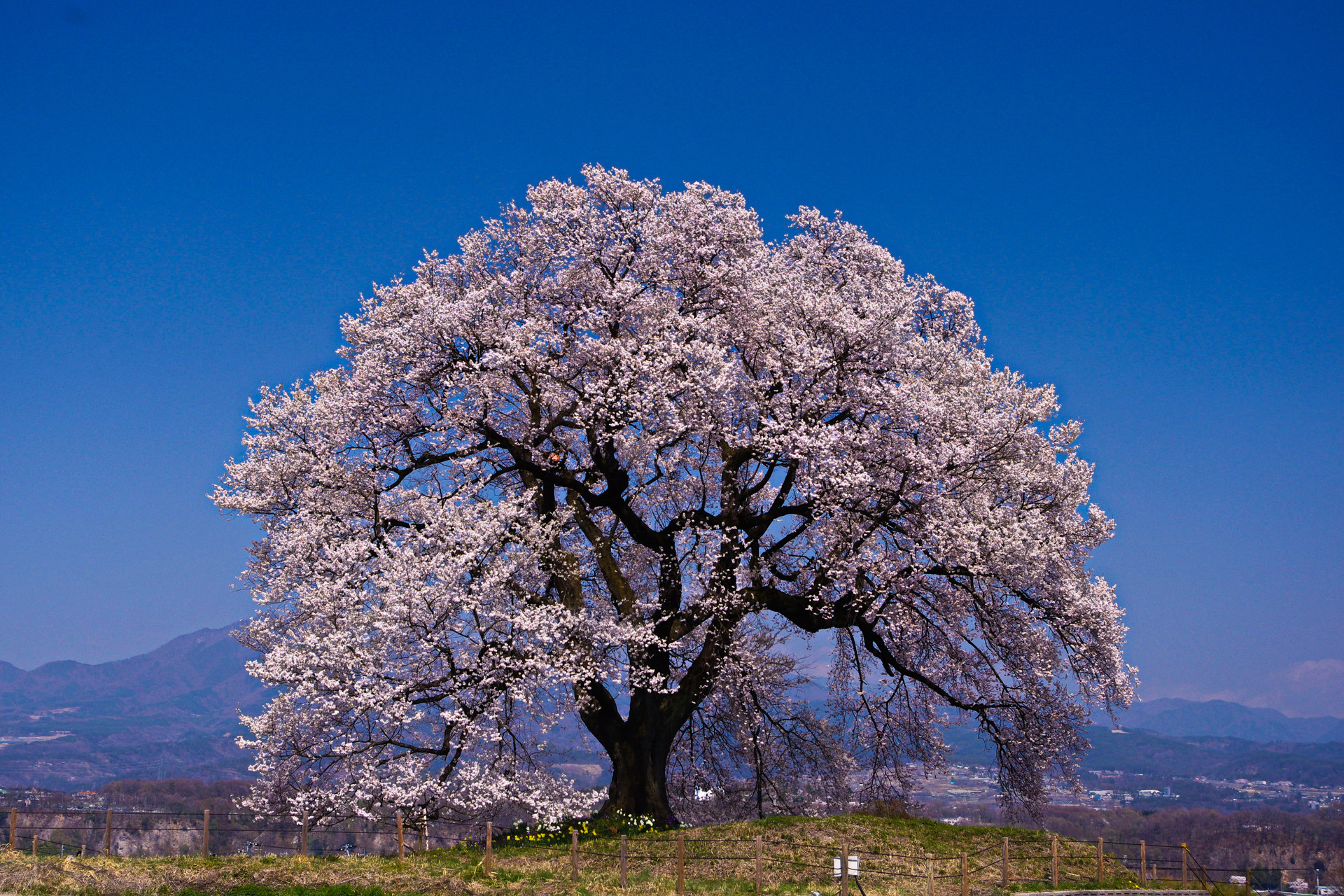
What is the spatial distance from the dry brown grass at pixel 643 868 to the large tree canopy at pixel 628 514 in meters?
1.94

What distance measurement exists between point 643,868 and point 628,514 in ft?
36.1

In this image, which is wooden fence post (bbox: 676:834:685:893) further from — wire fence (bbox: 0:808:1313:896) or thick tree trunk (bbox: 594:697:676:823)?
thick tree trunk (bbox: 594:697:676:823)

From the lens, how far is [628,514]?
32.2 metres

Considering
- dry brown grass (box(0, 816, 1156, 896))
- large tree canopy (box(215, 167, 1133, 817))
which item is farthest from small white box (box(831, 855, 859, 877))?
large tree canopy (box(215, 167, 1133, 817))

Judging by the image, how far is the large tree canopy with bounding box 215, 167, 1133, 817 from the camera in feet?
87.9

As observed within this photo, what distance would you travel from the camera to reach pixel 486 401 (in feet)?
98.1

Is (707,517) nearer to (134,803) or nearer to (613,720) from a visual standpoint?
(613,720)

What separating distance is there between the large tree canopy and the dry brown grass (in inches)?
76.6

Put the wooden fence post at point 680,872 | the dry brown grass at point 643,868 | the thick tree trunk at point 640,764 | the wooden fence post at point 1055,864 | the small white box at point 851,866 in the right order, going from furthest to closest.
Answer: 1. the thick tree trunk at point 640,764
2. the wooden fence post at point 1055,864
3. the wooden fence post at point 680,872
4. the dry brown grass at point 643,868
5. the small white box at point 851,866

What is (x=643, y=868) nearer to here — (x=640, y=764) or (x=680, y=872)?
(x=680, y=872)

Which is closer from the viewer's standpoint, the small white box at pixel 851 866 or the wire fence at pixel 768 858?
the small white box at pixel 851 866

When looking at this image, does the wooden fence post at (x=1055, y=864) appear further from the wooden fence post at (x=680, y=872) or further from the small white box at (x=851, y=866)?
the wooden fence post at (x=680, y=872)

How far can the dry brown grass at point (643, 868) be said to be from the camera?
2156cm

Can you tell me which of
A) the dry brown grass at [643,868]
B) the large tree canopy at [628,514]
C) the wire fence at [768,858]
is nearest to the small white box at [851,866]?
the wire fence at [768,858]
